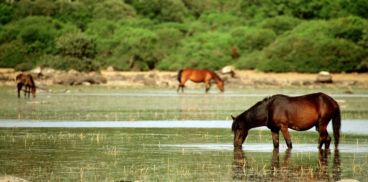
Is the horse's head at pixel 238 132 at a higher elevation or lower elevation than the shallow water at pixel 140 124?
lower

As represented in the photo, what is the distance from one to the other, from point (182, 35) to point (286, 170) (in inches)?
1900

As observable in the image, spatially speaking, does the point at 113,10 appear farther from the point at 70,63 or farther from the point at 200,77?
the point at 200,77

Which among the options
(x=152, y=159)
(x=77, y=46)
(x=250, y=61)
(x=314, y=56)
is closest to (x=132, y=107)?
(x=152, y=159)

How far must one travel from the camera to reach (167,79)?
5034 cm

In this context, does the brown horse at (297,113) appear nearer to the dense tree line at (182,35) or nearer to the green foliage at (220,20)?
the dense tree line at (182,35)

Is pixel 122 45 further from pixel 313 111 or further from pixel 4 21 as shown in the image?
pixel 313 111

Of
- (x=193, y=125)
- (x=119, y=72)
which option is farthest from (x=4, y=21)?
(x=193, y=125)

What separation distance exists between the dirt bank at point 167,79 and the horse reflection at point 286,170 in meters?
31.6

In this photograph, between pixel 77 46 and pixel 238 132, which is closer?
pixel 238 132

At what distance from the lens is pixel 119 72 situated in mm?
54062

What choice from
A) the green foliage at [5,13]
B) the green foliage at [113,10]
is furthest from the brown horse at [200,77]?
the green foliage at [5,13]

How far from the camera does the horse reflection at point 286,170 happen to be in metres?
12.9

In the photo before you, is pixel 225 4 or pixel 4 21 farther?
pixel 225 4

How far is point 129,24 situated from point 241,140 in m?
46.7
